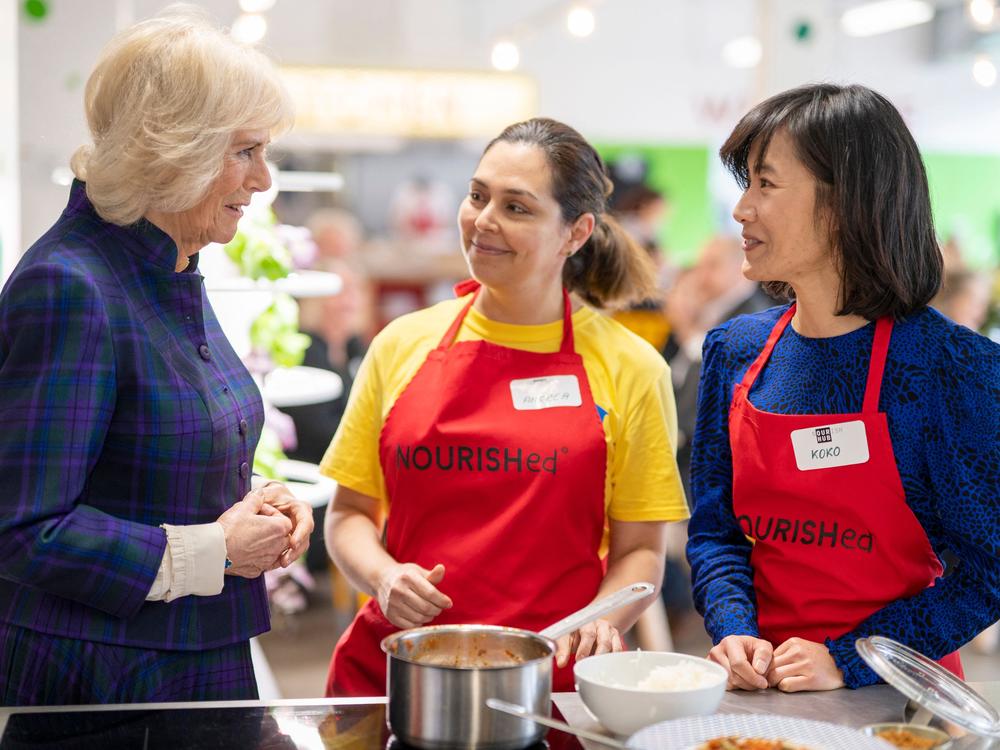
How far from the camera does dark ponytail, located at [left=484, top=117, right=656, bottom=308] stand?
89.5 inches

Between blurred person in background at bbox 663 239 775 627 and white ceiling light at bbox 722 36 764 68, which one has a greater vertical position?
white ceiling light at bbox 722 36 764 68

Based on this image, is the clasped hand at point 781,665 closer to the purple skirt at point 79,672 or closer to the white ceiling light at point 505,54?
the purple skirt at point 79,672

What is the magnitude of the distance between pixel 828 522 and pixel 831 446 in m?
0.12

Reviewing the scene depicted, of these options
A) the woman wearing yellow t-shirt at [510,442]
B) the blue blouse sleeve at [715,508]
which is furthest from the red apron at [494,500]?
the blue blouse sleeve at [715,508]

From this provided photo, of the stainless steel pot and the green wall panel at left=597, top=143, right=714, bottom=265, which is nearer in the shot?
the stainless steel pot

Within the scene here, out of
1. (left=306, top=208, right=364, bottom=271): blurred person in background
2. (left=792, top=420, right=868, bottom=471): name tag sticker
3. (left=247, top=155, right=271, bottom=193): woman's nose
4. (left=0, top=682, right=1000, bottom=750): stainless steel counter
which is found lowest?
(left=0, top=682, right=1000, bottom=750): stainless steel counter

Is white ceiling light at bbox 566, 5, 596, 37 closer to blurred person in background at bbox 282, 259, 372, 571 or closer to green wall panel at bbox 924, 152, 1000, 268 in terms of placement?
blurred person in background at bbox 282, 259, 372, 571

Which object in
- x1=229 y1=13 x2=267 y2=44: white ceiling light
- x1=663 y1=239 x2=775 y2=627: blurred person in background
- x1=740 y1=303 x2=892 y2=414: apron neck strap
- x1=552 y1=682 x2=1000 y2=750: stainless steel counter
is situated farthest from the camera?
x1=229 y1=13 x2=267 y2=44: white ceiling light

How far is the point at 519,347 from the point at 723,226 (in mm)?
8411

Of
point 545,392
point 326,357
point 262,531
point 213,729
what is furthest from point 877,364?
point 326,357

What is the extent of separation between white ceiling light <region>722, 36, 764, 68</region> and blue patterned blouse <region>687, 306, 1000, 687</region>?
30.1 feet

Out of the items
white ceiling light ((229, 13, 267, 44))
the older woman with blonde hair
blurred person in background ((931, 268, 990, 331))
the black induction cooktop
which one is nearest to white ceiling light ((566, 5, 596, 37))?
white ceiling light ((229, 13, 267, 44))

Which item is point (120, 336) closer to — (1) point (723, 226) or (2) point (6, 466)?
(2) point (6, 466)

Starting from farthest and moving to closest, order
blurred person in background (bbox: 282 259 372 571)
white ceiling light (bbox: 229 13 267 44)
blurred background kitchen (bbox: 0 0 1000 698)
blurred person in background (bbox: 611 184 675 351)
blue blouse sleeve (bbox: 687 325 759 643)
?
white ceiling light (bbox: 229 13 267 44)
blurred person in background (bbox: 611 184 675 351)
blurred person in background (bbox: 282 259 372 571)
blurred background kitchen (bbox: 0 0 1000 698)
blue blouse sleeve (bbox: 687 325 759 643)
